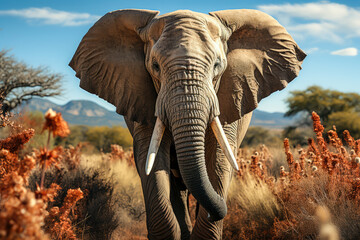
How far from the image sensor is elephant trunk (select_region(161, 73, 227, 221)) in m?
3.48

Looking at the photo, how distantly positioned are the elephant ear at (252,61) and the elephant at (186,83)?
1 cm

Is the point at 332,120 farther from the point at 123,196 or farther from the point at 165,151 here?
the point at 165,151

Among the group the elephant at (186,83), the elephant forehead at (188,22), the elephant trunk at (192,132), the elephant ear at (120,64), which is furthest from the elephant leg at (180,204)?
the elephant forehead at (188,22)

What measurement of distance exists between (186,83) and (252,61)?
4.21 feet

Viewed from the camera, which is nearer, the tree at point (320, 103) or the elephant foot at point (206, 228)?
the elephant foot at point (206, 228)

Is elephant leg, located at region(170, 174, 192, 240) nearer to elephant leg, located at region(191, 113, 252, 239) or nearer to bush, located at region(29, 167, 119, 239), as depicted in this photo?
elephant leg, located at region(191, 113, 252, 239)

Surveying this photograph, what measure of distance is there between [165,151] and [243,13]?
183 cm

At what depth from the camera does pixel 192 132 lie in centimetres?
351

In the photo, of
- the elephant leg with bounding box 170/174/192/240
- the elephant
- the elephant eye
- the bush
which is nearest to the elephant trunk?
the elephant

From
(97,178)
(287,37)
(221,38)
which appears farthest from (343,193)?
(97,178)

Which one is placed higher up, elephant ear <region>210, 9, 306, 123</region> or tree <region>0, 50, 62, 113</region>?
elephant ear <region>210, 9, 306, 123</region>

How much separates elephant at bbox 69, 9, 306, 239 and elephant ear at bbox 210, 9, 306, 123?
0.01m

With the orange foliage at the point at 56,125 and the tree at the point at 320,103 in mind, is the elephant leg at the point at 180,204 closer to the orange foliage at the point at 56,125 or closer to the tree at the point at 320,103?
the orange foliage at the point at 56,125

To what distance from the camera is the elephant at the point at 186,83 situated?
356 cm
